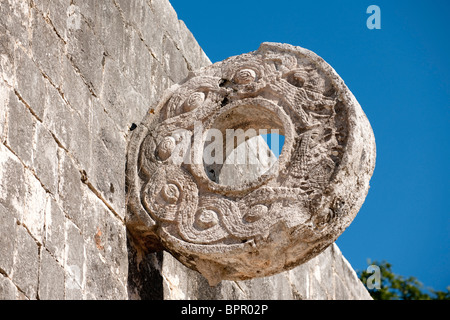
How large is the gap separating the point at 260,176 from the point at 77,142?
1.00 metres

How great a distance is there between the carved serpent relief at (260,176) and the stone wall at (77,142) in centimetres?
23

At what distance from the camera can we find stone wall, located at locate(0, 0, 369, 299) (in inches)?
178

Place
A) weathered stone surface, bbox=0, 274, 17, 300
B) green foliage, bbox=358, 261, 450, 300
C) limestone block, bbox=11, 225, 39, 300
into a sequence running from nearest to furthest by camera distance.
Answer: weathered stone surface, bbox=0, 274, 17, 300
limestone block, bbox=11, 225, 39, 300
green foliage, bbox=358, 261, 450, 300

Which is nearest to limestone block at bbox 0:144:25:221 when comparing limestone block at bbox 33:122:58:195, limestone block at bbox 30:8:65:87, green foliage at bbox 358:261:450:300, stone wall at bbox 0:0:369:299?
stone wall at bbox 0:0:369:299

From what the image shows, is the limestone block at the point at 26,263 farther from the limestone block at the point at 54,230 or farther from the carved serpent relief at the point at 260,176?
the carved serpent relief at the point at 260,176

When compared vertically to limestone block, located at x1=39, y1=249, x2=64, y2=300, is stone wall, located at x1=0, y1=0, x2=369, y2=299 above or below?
above

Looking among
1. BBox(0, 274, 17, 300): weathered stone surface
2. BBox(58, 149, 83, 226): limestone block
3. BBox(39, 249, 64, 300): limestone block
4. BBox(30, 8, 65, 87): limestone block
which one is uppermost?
BBox(30, 8, 65, 87): limestone block

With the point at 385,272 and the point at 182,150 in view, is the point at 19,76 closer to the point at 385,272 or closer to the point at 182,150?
the point at 182,150

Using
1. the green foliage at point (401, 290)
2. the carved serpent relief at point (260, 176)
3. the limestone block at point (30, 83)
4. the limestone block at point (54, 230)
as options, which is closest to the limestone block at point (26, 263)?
the limestone block at point (54, 230)

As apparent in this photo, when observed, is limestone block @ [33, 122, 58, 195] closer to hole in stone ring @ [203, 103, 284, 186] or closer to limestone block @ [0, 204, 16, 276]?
limestone block @ [0, 204, 16, 276]

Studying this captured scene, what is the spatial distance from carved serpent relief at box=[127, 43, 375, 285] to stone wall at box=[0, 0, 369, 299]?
231 millimetres
